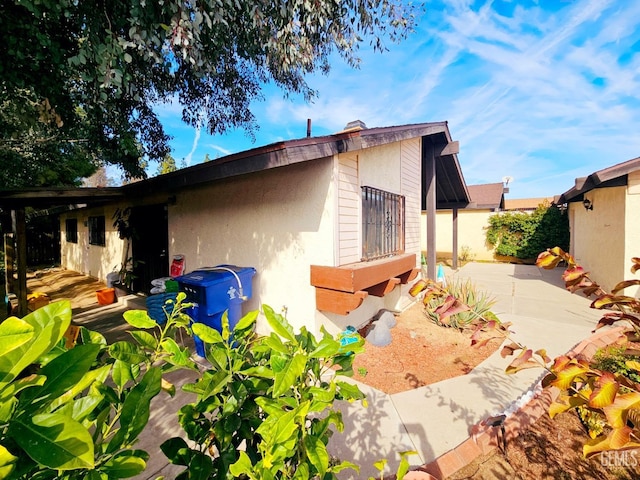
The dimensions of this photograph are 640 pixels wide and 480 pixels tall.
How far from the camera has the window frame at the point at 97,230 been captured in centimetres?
966

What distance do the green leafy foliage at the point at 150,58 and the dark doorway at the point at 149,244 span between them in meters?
1.37

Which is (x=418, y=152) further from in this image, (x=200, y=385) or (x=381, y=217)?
(x=200, y=385)

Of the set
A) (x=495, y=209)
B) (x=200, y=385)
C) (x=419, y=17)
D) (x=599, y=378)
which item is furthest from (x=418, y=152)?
(x=495, y=209)

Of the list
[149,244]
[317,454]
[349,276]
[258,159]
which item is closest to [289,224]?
[258,159]

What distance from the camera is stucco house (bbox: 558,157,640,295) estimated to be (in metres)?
6.48

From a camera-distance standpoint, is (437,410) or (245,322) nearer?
(245,322)

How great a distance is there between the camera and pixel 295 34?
3.53 m

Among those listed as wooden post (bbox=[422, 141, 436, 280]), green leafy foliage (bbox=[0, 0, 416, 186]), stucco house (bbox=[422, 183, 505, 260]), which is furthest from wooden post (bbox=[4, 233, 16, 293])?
stucco house (bbox=[422, 183, 505, 260])

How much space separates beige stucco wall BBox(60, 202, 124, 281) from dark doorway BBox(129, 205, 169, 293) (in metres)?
1.31

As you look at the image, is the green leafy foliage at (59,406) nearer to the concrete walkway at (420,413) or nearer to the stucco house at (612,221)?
the concrete walkway at (420,413)

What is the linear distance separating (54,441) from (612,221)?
11.3 metres

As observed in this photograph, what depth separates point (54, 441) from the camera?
A: 0.48m

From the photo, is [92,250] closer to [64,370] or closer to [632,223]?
[64,370]

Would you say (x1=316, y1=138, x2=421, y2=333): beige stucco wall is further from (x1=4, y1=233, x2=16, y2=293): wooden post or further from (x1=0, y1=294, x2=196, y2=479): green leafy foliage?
(x1=4, y1=233, x2=16, y2=293): wooden post
